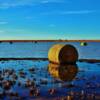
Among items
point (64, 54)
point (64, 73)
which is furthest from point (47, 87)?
point (64, 54)

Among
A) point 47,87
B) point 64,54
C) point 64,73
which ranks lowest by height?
point 47,87

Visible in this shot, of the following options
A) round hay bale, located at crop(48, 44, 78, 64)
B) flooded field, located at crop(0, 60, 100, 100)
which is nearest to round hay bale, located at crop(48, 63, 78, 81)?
flooded field, located at crop(0, 60, 100, 100)

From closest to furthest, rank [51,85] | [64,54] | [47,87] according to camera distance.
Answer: [47,87]
[51,85]
[64,54]

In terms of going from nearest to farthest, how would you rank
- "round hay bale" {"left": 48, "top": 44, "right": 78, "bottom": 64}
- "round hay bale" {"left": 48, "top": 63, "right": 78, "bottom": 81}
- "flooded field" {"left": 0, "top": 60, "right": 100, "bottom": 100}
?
"flooded field" {"left": 0, "top": 60, "right": 100, "bottom": 100} < "round hay bale" {"left": 48, "top": 63, "right": 78, "bottom": 81} < "round hay bale" {"left": 48, "top": 44, "right": 78, "bottom": 64}

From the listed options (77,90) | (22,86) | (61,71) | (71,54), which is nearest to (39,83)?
(22,86)

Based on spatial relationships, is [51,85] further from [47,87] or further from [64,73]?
[64,73]

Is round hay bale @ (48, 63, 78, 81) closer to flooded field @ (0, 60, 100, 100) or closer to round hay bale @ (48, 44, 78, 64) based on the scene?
flooded field @ (0, 60, 100, 100)

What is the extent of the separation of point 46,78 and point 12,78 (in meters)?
3.02

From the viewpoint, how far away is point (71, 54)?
127ft

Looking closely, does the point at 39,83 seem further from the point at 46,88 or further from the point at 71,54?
the point at 71,54

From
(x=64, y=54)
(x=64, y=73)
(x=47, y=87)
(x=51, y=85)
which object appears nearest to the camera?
(x=47, y=87)

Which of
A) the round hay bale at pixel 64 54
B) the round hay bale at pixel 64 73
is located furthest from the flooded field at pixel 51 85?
the round hay bale at pixel 64 54

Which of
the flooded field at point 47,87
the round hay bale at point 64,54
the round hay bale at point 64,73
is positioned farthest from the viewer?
the round hay bale at point 64,54

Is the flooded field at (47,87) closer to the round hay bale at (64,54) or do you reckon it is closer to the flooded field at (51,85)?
the flooded field at (51,85)
